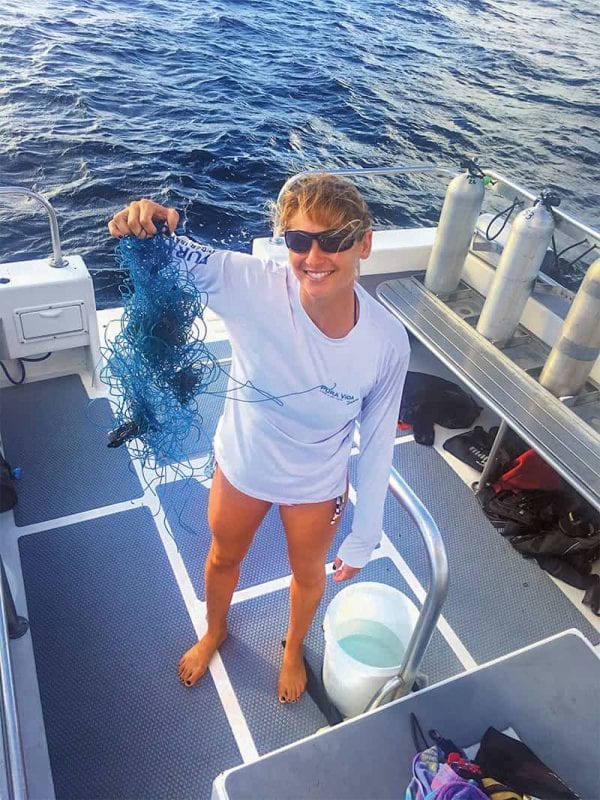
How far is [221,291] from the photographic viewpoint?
1.77m

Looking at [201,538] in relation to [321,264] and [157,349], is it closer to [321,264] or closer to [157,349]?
[157,349]

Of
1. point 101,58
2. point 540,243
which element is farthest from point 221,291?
point 101,58

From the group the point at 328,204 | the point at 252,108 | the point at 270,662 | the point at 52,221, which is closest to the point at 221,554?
the point at 270,662

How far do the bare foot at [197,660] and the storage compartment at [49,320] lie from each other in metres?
2.00

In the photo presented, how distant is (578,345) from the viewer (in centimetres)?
335

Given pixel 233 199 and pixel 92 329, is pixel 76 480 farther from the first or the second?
pixel 233 199

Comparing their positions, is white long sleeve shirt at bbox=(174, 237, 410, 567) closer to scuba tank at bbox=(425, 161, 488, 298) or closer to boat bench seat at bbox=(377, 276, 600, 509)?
boat bench seat at bbox=(377, 276, 600, 509)

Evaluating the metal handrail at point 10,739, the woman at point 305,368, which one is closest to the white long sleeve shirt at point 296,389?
the woman at point 305,368

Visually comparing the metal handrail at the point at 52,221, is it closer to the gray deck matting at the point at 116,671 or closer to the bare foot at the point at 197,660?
the gray deck matting at the point at 116,671

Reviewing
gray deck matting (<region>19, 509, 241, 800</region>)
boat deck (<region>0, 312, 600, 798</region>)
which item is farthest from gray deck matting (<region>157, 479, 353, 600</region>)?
gray deck matting (<region>19, 509, 241, 800</region>)

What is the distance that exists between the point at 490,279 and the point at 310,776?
11.5ft

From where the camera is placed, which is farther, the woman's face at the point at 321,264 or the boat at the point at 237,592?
the boat at the point at 237,592

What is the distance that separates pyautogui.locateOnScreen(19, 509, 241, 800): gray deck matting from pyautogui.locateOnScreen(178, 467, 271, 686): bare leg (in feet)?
A: 0.33

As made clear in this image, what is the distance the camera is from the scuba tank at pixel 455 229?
389 centimetres
